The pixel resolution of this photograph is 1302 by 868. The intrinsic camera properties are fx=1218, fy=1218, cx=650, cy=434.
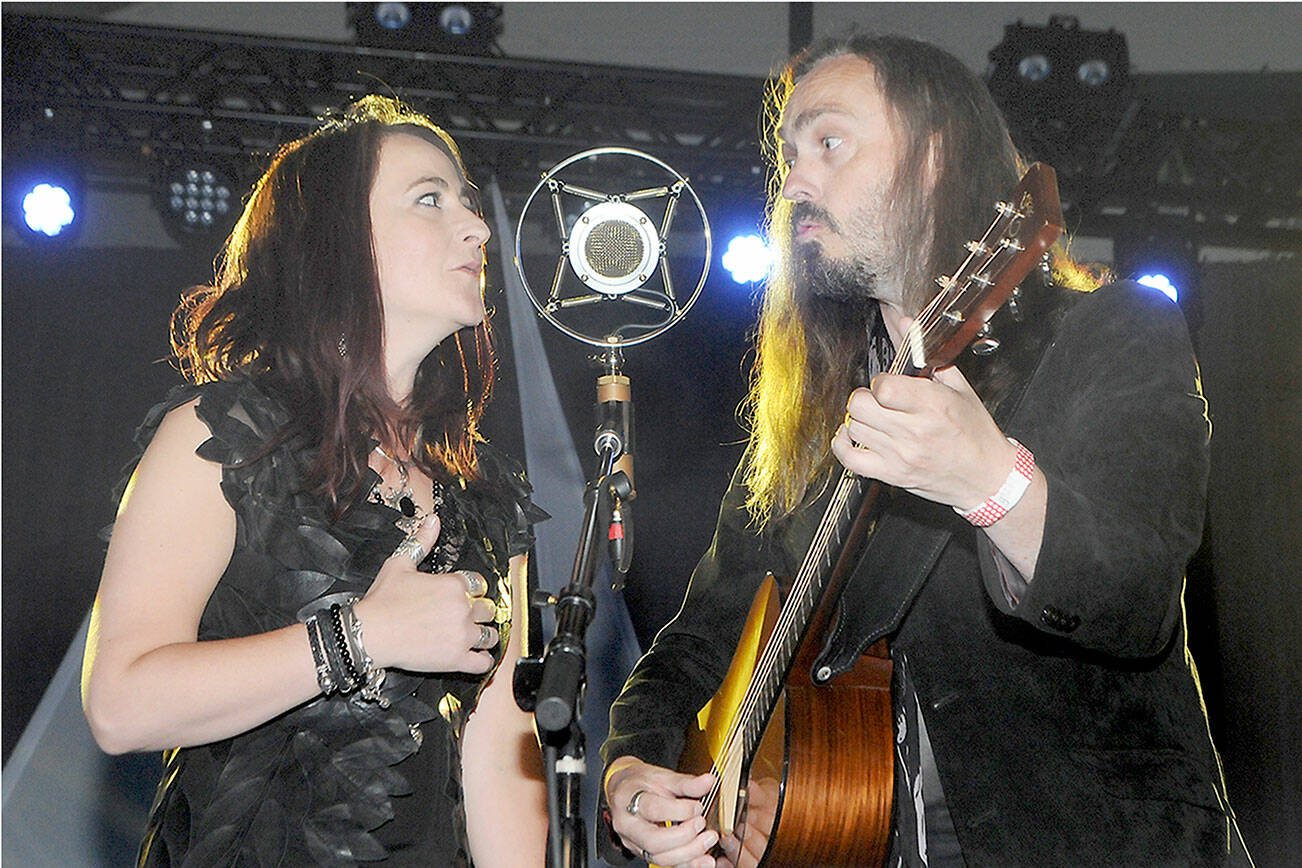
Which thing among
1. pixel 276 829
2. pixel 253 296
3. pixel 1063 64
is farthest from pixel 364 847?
pixel 1063 64

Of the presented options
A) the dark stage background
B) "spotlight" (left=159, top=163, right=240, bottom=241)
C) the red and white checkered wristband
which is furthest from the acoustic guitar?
"spotlight" (left=159, top=163, right=240, bottom=241)

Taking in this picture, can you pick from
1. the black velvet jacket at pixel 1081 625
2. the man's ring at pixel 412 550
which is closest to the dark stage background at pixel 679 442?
the man's ring at pixel 412 550

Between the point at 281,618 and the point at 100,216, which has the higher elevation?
the point at 100,216

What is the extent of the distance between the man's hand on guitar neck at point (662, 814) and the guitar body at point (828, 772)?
14 cm

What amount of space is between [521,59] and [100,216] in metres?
1.99

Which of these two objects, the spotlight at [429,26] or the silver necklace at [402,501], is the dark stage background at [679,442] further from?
the silver necklace at [402,501]

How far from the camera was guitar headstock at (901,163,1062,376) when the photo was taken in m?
1.50

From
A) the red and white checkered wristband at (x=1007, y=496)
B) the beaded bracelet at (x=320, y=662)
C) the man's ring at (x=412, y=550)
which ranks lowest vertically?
the beaded bracelet at (x=320, y=662)

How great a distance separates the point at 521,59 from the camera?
4770 mm

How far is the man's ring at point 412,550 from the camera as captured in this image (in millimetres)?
1930

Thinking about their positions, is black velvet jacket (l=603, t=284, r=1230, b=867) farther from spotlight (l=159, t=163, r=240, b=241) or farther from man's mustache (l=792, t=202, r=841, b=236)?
spotlight (l=159, t=163, r=240, b=241)

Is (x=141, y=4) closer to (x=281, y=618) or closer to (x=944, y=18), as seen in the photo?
(x=944, y=18)

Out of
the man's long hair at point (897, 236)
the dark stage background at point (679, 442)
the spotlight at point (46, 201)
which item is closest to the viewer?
the man's long hair at point (897, 236)

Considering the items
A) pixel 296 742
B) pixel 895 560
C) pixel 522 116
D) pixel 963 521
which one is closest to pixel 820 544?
pixel 895 560
